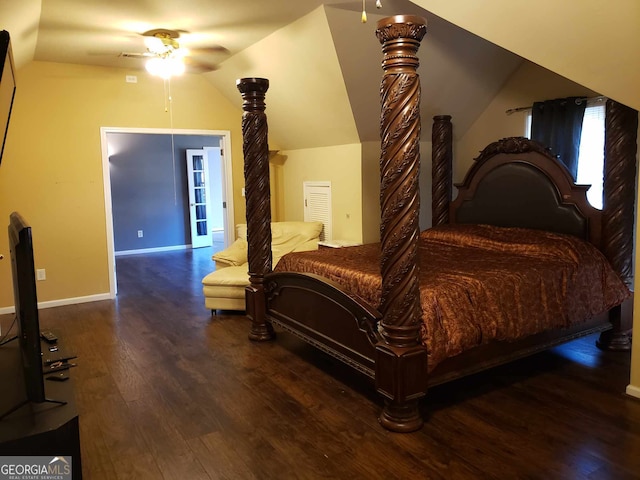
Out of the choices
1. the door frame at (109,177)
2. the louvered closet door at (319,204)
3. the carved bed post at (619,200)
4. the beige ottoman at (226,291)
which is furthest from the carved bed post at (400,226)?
the door frame at (109,177)

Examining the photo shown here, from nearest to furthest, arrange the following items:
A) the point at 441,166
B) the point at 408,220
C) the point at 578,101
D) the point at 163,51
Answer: the point at 408,220 → the point at 578,101 → the point at 163,51 → the point at 441,166

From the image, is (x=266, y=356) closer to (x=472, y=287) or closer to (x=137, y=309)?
(x=472, y=287)

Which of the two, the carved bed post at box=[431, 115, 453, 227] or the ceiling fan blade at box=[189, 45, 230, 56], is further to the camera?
the carved bed post at box=[431, 115, 453, 227]

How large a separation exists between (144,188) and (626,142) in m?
7.49

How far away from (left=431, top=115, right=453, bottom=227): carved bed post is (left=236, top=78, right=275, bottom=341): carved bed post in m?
1.88

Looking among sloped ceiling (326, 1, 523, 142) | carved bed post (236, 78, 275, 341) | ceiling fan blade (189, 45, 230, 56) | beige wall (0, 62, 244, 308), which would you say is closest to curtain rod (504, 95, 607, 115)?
sloped ceiling (326, 1, 523, 142)

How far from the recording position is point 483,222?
15.8 ft

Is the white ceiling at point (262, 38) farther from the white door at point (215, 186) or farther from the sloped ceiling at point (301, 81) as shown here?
the white door at point (215, 186)

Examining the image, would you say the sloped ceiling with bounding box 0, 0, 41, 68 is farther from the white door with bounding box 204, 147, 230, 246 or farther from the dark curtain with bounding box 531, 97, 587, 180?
the white door with bounding box 204, 147, 230, 246

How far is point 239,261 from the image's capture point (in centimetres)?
534

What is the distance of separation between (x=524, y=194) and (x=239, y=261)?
2.86 metres

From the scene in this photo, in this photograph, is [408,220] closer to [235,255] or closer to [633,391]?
[633,391]

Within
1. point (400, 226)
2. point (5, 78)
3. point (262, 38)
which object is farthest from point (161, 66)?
point (400, 226)

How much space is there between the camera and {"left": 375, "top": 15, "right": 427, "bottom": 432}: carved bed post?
2535 millimetres
